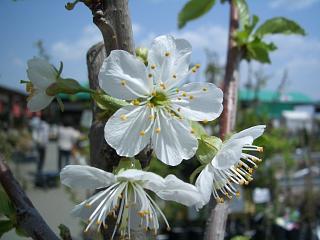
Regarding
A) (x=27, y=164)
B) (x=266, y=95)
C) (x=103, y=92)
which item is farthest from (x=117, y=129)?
(x=266, y=95)

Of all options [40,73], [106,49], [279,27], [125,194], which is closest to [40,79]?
[40,73]

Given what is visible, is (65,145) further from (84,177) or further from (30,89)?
(84,177)

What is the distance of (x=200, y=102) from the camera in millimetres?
638

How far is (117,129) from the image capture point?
56cm

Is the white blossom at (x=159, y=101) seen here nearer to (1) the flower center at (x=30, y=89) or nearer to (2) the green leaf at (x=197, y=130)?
(2) the green leaf at (x=197, y=130)

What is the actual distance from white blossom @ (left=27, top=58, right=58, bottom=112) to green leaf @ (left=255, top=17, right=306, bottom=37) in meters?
0.73

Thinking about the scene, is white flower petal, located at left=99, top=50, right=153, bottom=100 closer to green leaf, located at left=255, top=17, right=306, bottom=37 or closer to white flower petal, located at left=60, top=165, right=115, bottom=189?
white flower petal, located at left=60, top=165, right=115, bottom=189

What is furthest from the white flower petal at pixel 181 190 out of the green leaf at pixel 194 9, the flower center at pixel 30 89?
the green leaf at pixel 194 9

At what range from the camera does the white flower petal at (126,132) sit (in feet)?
1.80

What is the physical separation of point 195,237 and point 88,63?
3454 mm

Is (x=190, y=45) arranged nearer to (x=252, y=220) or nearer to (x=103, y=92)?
(x=103, y=92)

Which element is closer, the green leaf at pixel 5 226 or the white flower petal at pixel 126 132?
the white flower petal at pixel 126 132

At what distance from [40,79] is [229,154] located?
0.36 m

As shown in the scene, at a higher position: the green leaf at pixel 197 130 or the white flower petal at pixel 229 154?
the green leaf at pixel 197 130
